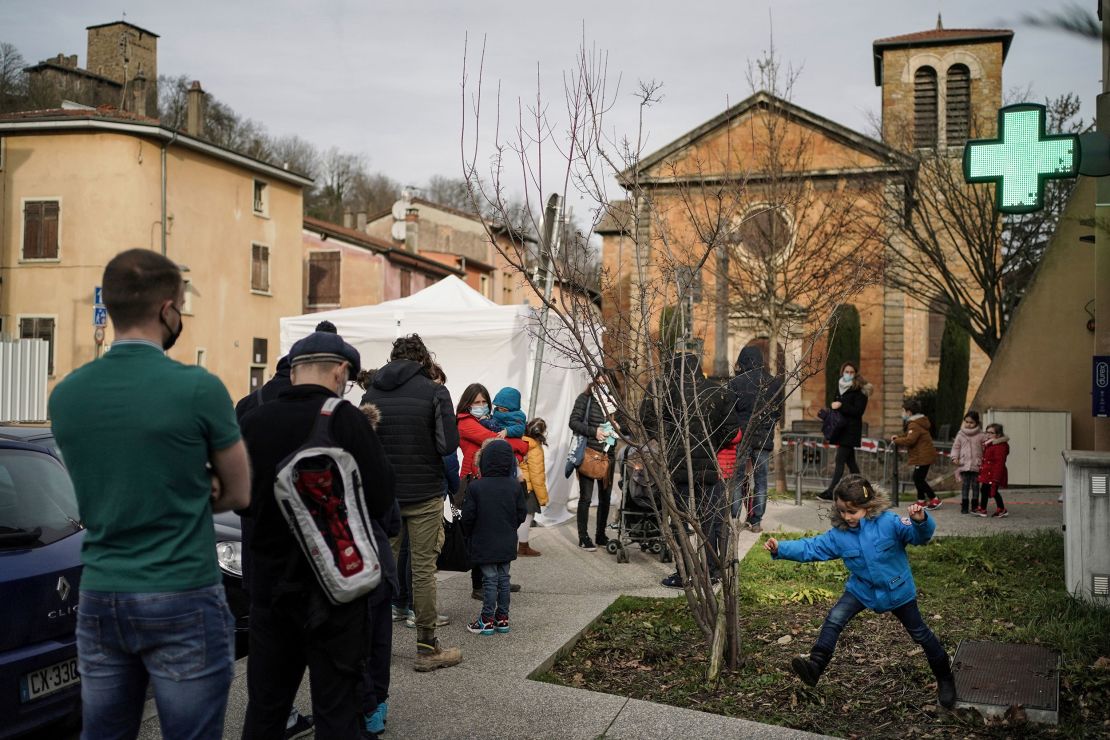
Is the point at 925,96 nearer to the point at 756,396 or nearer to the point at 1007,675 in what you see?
the point at 756,396

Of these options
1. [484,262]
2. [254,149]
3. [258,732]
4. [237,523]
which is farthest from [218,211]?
[258,732]

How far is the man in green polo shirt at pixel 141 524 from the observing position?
2.73 m

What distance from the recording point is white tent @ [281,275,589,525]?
41.4 feet

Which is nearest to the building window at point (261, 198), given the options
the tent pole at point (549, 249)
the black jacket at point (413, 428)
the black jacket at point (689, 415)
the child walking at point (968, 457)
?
the tent pole at point (549, 249)

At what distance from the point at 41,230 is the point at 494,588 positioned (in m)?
27.1

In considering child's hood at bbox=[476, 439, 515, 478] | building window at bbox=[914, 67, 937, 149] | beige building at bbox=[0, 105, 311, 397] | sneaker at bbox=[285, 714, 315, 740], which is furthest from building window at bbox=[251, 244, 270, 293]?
sneaker at bbox=[285, 714, 315, 740]

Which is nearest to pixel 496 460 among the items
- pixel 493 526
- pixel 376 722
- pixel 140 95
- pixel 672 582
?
pixel 493 526

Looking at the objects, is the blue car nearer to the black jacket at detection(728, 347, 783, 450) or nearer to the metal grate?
the black jacket at detection(728, 347, 783, 450)

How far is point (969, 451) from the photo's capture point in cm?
1329

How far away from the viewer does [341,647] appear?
354 cm

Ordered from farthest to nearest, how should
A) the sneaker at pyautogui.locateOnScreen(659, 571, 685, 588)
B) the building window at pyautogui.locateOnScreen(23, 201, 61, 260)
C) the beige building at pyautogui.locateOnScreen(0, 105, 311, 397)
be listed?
the building window at pyautogui.locateOnScreen(23, 201, 61, 260), the beige building at pyautogui.locateOnScreen(0, 105, 311, 397), the sneaker at pyautogui.locateOnScreen(659, 571, 685, 588)

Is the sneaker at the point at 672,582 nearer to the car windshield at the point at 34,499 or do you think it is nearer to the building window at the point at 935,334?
the car windshield at the point at 34,499

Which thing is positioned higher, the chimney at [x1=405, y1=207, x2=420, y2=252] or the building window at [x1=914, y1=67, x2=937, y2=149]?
the building window at [x1=914, y1=67, x2=937, y2=149]

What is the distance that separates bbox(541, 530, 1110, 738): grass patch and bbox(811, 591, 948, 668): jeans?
26cm
